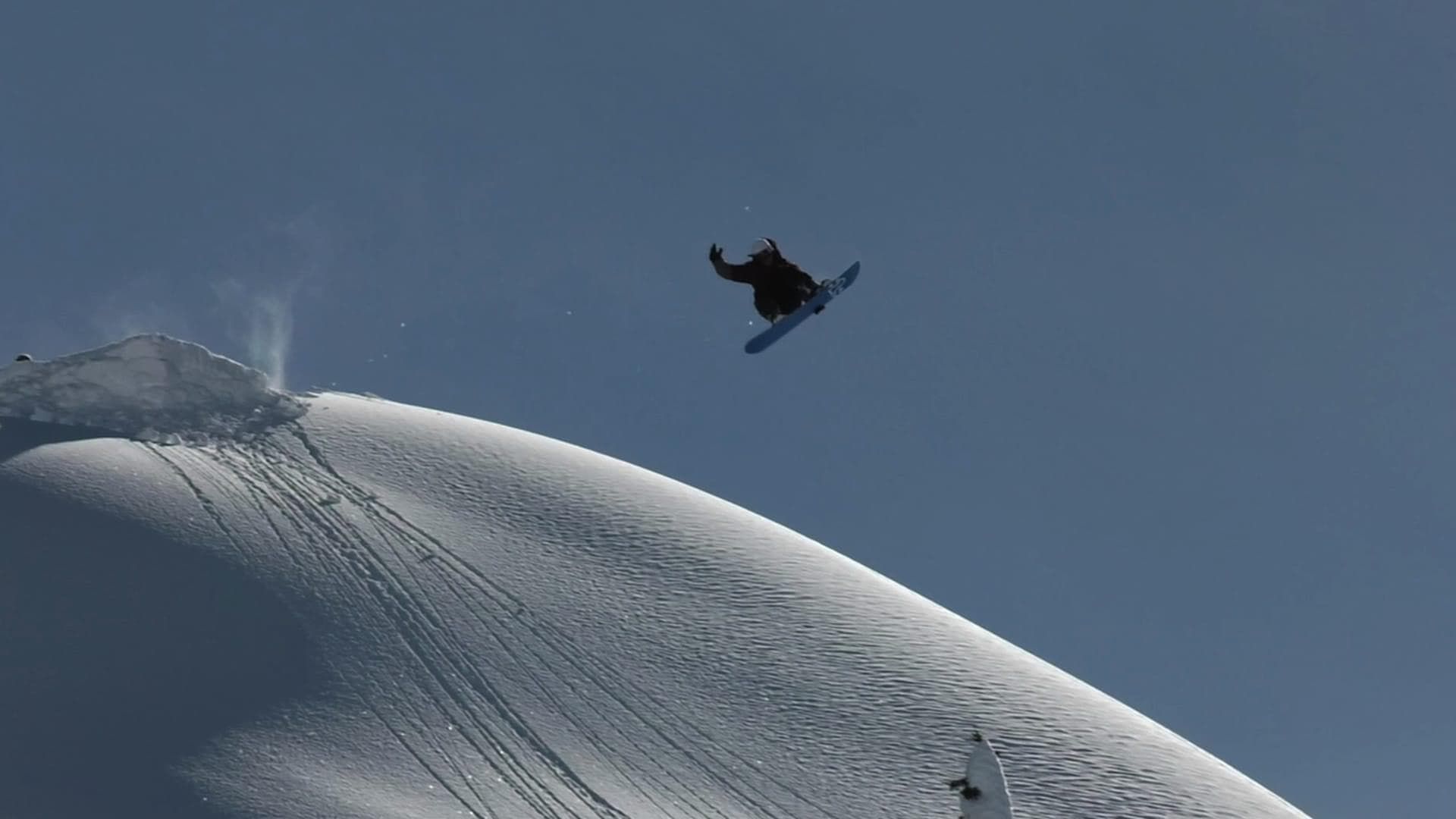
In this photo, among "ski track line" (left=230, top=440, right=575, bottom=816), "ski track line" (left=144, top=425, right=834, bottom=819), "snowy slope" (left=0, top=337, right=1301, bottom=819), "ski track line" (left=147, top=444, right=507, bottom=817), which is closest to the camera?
"ski track line" (left=230, top=440, right=575, bottom=816)

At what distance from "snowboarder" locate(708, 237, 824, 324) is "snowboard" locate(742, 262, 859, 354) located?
0.09 m

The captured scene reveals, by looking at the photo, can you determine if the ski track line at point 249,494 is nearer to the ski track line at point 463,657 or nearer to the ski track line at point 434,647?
the ski track line at point 463,657

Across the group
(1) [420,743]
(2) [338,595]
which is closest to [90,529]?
(2) [338,595]

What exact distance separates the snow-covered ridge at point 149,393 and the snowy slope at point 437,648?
0.20ft

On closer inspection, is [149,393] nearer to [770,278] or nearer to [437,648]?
[437,648]

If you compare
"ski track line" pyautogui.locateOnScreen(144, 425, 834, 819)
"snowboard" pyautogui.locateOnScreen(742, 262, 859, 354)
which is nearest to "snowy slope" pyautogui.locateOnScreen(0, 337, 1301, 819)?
"ski track line" pyautogui.locateOnScreen(144, 425, 834, 819)

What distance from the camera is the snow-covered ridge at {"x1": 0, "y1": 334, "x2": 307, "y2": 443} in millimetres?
30516

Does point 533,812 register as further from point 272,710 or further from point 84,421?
point 84,421

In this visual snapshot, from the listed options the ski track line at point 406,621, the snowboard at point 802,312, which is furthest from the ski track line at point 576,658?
the snowboard at point 802,312

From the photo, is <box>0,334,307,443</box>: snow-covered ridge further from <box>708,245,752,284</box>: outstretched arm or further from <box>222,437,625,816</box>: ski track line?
<box>708,245,752,284</box>: outstretched arm

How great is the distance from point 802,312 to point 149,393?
44.1ft

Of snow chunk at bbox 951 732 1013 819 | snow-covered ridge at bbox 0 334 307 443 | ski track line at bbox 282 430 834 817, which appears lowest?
snow chunk at bbox 951 732 1013 819

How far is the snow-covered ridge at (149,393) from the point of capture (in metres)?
30.5

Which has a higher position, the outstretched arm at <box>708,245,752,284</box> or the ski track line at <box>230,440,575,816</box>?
the outstretched arm at <box>708,245,752,284</box>
